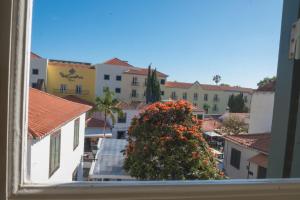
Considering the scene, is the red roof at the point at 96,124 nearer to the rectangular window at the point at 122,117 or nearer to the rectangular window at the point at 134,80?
the rectangular window at the point at 122,117

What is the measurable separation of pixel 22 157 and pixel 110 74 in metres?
9.76

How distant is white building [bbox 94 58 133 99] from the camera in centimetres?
914

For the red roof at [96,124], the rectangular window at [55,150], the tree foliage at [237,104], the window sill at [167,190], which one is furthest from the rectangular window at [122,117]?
the window sill at [167,190]

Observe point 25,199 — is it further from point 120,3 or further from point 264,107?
point 264,107

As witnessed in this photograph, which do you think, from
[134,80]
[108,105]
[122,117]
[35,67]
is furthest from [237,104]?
[108,105]

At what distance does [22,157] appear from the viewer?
0.45 metres

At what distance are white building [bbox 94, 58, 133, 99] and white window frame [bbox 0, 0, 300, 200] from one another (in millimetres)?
8422

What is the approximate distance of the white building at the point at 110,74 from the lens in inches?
360

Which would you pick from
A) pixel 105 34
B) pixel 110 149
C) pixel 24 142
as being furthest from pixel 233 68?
pixel 110 149

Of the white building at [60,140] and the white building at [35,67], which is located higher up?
the white building at [35,67]

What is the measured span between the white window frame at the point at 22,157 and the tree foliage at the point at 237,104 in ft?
15.8

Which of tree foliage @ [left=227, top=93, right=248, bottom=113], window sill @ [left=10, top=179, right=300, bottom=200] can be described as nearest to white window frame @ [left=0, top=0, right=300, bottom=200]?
window sill @ [left=10, top=179, right=300, bottom=200]

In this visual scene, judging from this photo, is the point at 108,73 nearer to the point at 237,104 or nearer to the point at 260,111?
the point at 237,104

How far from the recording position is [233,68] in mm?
1504
